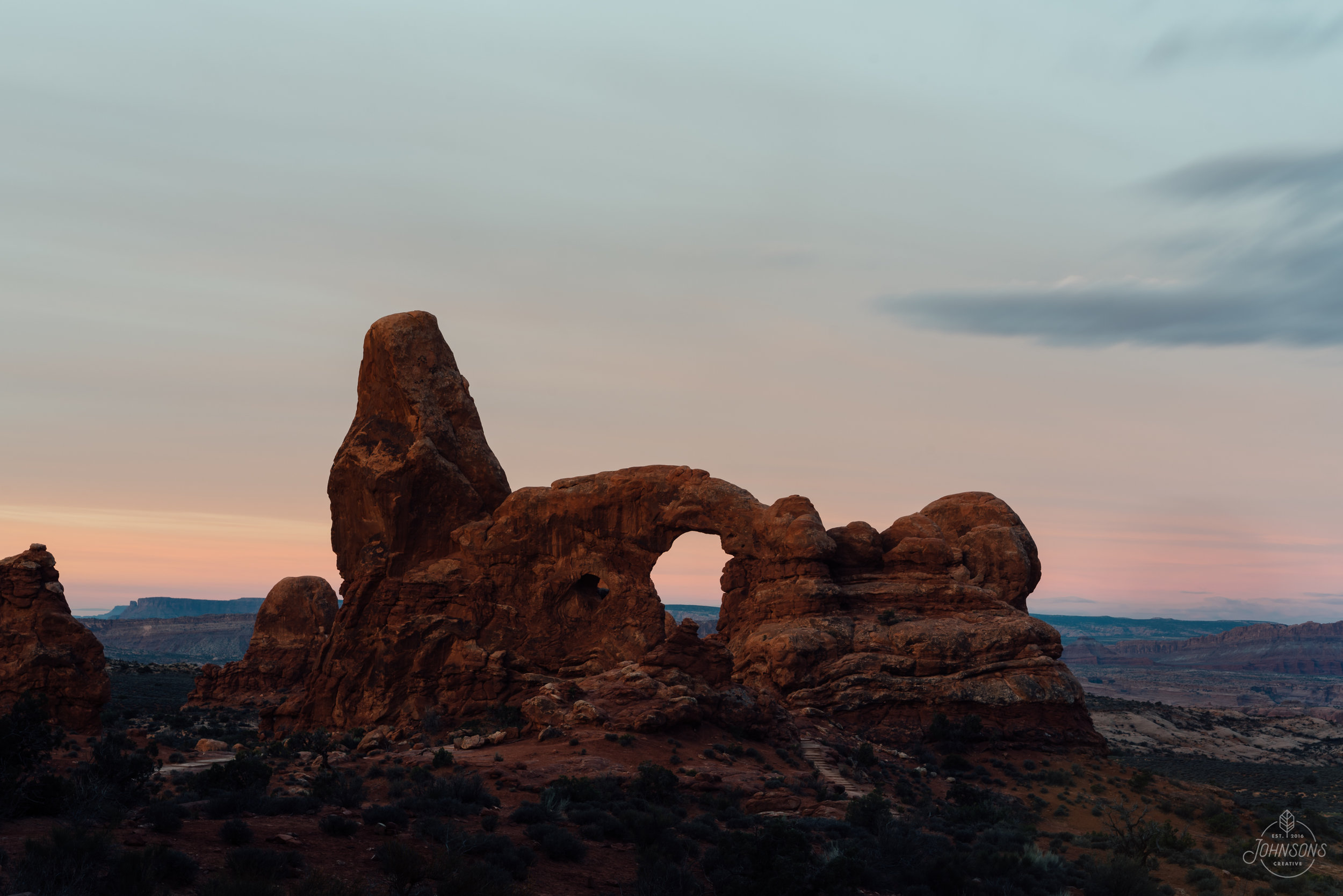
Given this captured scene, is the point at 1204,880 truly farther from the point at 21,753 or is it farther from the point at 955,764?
the point at 21,753

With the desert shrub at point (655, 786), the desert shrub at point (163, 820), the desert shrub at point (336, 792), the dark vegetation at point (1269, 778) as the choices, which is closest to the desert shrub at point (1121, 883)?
the desert shrub at point (655, 786)

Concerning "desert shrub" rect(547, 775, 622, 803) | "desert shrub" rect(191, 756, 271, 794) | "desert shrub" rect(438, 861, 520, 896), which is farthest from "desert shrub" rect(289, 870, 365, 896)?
"desert shrub" rect(547, 775, 622, 803)

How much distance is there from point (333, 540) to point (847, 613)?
21406mm

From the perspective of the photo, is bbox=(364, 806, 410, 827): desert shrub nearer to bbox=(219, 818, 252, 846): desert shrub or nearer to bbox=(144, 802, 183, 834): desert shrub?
bbox=(219, 818, 252, 846): desert shrub

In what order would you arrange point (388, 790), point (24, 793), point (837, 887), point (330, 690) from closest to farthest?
point (24, 793) < point (837, 887) < point (388, 790) < point (330, 690)

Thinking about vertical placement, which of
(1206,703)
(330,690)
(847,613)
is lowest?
(1206,703)

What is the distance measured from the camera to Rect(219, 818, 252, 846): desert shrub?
46.4 feet

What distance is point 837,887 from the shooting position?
16641 mm

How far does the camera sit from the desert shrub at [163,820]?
46.8ft

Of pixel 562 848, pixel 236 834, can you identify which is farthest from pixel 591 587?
pixel 236 834

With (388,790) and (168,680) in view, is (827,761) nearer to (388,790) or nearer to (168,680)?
(388,790)

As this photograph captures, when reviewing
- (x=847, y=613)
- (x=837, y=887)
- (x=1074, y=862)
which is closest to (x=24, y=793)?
(x=837, y=887)

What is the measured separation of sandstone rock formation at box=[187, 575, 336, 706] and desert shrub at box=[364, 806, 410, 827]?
3847 centimetres

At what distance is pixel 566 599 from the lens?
38688 mm
